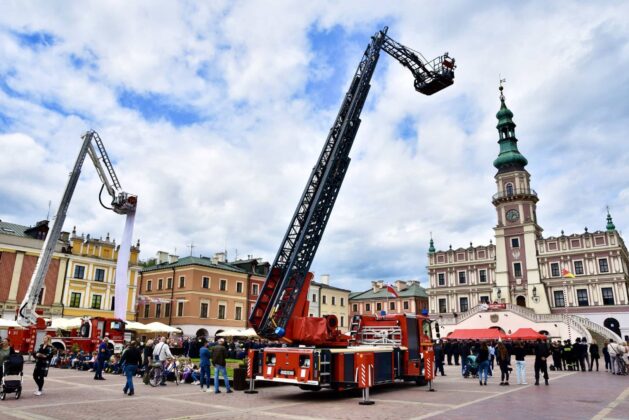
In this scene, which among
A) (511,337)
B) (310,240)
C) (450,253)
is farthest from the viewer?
(450,253)

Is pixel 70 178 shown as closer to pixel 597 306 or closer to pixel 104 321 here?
pixel 104 321

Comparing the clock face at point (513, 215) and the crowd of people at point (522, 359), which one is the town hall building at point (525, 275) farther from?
the crowd of people at point (522, 359)

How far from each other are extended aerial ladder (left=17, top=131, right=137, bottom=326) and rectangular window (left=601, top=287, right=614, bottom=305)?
52.7 meters

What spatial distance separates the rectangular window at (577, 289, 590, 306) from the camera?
56719mm

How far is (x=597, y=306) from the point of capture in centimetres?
5550

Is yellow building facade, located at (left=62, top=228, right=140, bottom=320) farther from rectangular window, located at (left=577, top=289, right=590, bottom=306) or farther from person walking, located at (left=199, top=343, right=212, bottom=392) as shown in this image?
rectangular window, located at (left=577, top=289, right=590, bottom=306)

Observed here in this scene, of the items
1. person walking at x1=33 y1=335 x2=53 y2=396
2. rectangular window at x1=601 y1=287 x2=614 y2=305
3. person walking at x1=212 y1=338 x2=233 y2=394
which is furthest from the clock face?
person walking at x1=33 y1=335 x2=53 y2=396

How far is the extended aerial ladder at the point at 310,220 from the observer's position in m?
14.9

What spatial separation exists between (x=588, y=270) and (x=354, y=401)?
177 feet

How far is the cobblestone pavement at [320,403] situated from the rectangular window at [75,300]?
98.9ft

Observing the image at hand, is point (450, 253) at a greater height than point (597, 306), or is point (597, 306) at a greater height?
point (450, 253)

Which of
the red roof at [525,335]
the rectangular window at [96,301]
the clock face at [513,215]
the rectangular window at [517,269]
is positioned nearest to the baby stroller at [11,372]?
the rectangular window at [96,301]

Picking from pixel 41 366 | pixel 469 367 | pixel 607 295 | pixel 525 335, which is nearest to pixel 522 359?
pixel 469 367

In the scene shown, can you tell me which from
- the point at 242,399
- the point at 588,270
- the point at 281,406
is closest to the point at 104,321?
the point at 242,399
